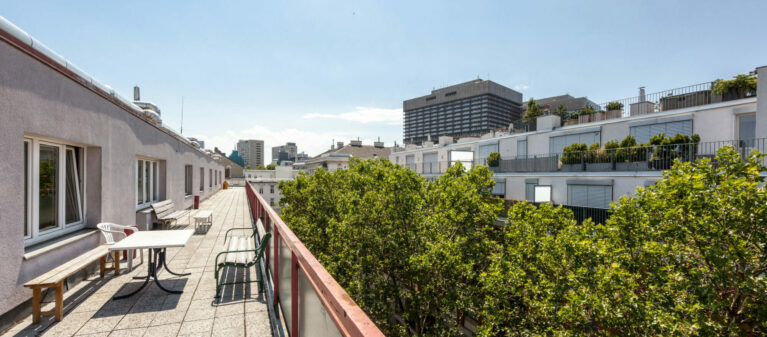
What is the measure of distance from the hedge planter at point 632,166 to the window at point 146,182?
1893 cm

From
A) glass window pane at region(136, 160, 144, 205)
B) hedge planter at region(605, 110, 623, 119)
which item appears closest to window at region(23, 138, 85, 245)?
glass window pane at region(136, 160, 144, 205)

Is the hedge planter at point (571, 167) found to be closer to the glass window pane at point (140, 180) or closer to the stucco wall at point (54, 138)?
the stucco wall at point (54, 138)

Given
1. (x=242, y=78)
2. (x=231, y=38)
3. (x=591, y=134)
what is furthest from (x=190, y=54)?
(x=591, y=134)

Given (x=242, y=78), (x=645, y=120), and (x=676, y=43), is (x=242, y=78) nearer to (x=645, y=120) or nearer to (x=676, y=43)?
(x=645, y=120)

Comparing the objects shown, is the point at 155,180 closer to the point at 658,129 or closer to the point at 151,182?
the point at 151,182

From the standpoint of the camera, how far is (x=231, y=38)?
1193cm

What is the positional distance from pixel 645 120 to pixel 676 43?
10618 mm

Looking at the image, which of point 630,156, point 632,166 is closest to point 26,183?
point 632,166

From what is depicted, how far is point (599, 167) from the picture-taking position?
1513 cm

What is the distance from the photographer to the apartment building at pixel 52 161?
10.3 ft

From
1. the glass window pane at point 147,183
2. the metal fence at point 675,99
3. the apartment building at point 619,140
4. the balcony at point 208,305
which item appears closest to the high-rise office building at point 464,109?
the apartment building at point 619,140

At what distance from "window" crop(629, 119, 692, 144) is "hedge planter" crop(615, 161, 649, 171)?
212cm

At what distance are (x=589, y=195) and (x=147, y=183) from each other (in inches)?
747

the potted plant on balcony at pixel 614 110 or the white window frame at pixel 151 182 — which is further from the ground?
the potted plant on balcony at pixel 614 110
